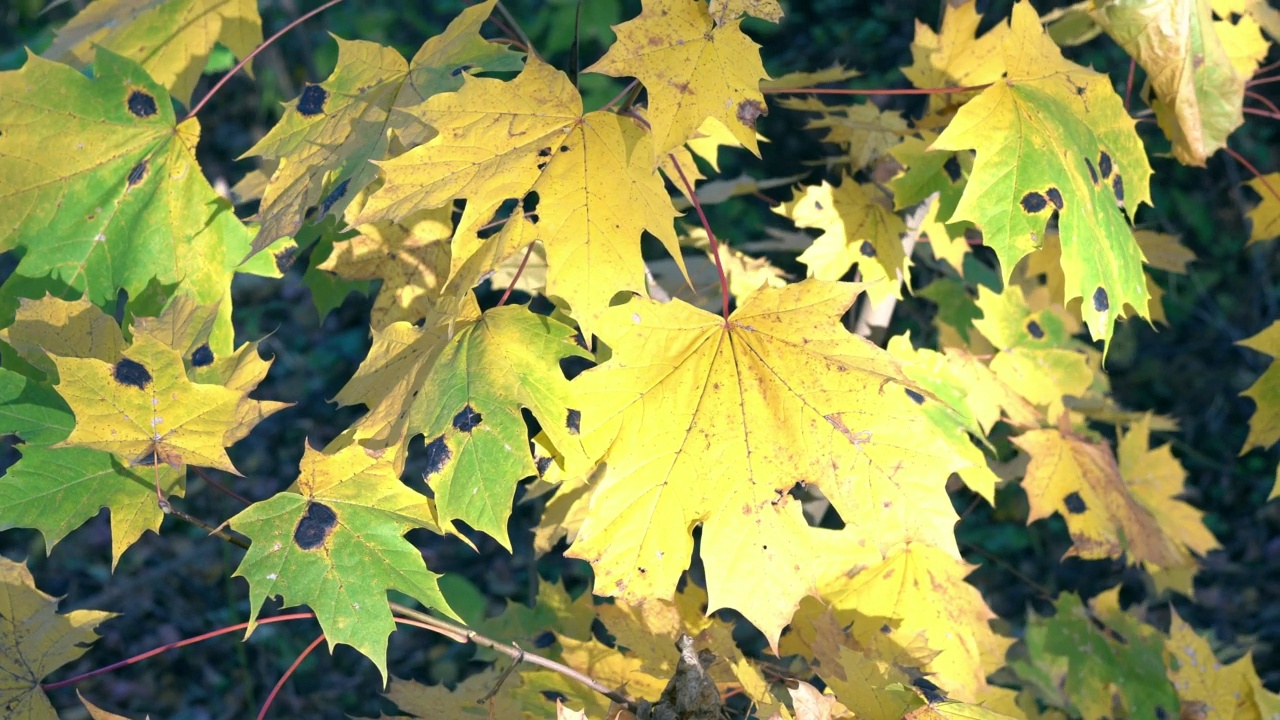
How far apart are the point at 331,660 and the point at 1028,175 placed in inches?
131

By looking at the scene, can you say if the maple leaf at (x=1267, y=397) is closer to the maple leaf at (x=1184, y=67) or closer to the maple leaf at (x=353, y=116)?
the maple leaf at (x=1184, y=67)

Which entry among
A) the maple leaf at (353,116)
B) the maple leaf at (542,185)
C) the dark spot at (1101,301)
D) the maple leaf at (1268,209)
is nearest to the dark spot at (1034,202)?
the dark spot at (1101,301)

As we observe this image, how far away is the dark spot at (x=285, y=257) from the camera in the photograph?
4.65ft

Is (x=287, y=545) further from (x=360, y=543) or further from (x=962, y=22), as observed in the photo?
(x=962, y=22)

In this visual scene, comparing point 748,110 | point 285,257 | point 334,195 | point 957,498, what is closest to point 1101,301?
point 748,110

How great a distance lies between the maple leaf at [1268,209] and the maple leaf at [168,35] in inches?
65.8

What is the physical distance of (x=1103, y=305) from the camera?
1.28 m

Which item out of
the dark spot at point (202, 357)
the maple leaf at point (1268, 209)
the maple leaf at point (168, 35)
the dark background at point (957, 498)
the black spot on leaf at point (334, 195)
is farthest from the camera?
the dark background at point (957, 498)

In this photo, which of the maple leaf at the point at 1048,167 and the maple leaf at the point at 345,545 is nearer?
the maple leaf at the point at 345,545

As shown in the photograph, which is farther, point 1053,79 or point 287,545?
point 1053,79

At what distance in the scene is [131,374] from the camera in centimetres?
116

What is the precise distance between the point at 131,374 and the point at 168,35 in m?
0.67

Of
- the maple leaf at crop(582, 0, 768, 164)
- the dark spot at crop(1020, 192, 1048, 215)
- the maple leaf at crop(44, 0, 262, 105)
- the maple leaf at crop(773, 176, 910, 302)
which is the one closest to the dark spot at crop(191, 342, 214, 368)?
the maple leaf at crop(44, 0, 262, 105)

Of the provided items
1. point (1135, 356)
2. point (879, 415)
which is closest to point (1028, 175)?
point (879, 415)
